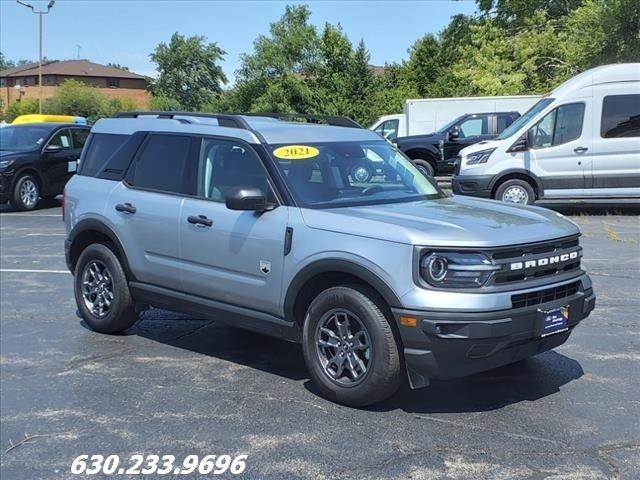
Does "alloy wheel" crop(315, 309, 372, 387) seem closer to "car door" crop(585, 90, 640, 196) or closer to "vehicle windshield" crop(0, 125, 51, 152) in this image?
"car door" crop(585, 90, 640, 196)

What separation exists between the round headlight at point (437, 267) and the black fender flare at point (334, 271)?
0.25 metres

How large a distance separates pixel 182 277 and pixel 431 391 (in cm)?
205

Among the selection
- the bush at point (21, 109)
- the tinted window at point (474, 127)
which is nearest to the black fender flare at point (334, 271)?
the tinted window at point (474, 127)

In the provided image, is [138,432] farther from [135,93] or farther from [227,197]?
[135,93]

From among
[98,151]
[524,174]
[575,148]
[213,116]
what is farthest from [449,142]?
[213,116]

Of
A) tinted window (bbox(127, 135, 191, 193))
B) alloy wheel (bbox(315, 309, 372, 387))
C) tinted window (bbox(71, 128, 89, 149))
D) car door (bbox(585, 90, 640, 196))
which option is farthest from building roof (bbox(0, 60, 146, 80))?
alloy wheel (bbox(315, 309, 372, 387))

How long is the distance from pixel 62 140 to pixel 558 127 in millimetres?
10894

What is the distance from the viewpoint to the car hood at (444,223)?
417cm

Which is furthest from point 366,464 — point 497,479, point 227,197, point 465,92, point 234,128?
point 465,92

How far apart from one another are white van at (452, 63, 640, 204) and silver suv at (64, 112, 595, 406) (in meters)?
8.20

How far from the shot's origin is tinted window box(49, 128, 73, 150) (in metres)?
16.5

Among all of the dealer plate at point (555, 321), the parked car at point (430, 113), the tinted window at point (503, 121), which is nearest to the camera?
the dealer plate at point (555, 321)

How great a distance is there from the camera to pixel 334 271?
4527mm

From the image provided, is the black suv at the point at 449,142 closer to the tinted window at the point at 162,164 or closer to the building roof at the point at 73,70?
the tinted window at the point at 162,164
